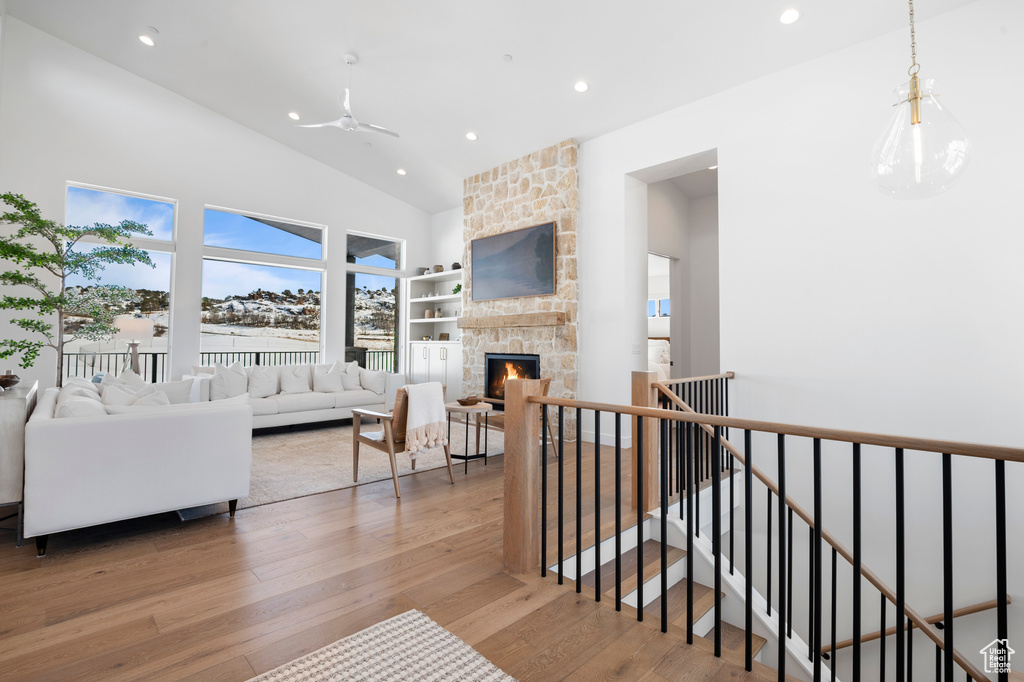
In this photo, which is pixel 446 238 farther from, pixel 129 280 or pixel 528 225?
pixel 129 280

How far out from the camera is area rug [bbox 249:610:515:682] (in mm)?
1663

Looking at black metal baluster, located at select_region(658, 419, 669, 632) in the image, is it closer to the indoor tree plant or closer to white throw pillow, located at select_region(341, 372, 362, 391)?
white throw pillow, located at select_region(341, 372, 362, 391)

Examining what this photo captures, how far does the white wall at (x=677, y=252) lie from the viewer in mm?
6574

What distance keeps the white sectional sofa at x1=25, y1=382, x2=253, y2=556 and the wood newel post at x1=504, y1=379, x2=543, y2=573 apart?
1786 millimetres

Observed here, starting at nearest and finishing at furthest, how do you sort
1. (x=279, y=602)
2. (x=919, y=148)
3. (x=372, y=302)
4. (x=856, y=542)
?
1. (x=856, y=542)
2. (x=279, y=602)
3. (x=919, y=148)
4. (x=372, y=302)

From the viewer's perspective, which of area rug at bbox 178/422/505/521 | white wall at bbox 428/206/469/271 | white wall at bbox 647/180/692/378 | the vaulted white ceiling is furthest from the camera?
white wall at bbox 428/206/469/271

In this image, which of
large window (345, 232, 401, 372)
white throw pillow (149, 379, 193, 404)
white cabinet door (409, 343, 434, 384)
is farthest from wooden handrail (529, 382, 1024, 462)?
large window (345, 232, 401, 372)

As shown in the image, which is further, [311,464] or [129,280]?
[129,280]

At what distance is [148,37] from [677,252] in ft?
22.1

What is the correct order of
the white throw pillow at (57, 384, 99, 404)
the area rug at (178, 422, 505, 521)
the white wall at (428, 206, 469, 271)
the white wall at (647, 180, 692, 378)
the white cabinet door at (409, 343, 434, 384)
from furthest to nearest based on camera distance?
1. the white wall at (428, 206, 469, 271)
2. the white cabinet door at (409, 343, 434, 384)
3. the white wall at (647, 180, 692, 378)
4. the area rug at (178, 422, 505, 521)
5. the white throw pillow at (57, 384, 99, 404)

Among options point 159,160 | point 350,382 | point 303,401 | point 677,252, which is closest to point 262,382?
point 303,401

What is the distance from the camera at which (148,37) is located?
5.14m

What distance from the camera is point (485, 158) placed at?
246 inches

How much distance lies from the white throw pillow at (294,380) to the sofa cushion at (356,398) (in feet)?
1.54
